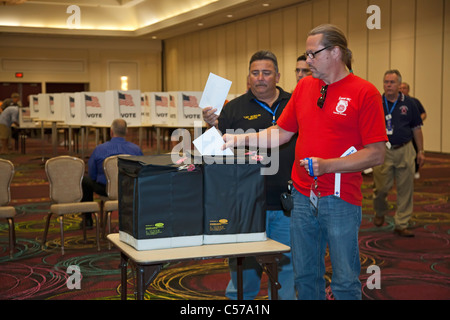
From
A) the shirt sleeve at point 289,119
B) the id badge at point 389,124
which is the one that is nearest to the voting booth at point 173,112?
the id badge at point 389,124

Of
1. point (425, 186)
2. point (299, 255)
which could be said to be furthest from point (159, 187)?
point (425, 186)

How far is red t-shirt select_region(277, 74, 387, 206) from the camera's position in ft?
8.80

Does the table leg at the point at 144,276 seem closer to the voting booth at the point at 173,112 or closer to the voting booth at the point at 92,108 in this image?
the voting booth at the point at 173,112

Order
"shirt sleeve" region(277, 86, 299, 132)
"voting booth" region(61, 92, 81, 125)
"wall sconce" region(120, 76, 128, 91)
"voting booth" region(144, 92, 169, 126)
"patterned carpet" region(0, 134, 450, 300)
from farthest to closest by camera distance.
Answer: "wall sconce" region(120, 76, 128, 91) < "voting booth" region(61, 92, 81, 125) < "voting booth" region(144, 92, 169, 126) < "patterned carpet" region(0, 134, 450, 300) < "shirt sleeve" region(277, 86, 299, 132)

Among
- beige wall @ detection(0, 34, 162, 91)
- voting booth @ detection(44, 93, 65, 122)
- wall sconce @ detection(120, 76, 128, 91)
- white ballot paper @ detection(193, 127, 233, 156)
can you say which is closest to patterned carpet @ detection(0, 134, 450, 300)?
white ballot paper @ detection(193, 127, 233, 156)

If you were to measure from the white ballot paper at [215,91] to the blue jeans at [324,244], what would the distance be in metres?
0.62

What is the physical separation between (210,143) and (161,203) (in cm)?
39

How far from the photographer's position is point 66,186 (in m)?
6.27

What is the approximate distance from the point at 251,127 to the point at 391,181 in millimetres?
3602

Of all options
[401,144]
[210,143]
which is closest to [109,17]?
[401,144]

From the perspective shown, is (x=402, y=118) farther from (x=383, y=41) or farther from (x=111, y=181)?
(x=383, y=41)

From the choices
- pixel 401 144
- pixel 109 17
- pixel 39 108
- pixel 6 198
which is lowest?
pixel 6 198

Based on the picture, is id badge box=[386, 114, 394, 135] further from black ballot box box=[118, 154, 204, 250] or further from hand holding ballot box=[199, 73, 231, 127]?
black ballot box box=[118, 154, 204, 250]

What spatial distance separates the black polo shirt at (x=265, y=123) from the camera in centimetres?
354
